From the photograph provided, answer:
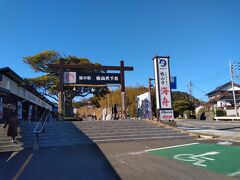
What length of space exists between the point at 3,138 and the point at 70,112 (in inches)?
629

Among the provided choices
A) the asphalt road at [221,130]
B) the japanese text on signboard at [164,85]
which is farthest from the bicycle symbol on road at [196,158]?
the japanese text on signboard at [164,85]

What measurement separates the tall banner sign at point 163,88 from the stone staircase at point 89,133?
154cm

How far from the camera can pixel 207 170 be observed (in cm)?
691

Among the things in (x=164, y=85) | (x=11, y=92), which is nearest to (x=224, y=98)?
(x=164, y=85)

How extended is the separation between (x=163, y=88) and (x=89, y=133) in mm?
6707

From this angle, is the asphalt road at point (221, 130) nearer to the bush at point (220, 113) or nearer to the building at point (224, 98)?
the bush at point (220, 113)

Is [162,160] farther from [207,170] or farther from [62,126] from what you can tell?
[62,126]

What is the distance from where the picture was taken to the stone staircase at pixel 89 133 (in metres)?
13.7

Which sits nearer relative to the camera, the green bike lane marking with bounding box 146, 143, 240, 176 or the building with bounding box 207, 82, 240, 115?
the green bike lane marking with bounding box 146, 143, 240, 176

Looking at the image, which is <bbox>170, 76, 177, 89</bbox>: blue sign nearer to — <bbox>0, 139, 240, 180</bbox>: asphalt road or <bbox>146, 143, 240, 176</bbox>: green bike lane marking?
<bbox>146, 143, 240, 176</bbox>: green bike lane marking

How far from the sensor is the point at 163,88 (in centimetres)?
1941

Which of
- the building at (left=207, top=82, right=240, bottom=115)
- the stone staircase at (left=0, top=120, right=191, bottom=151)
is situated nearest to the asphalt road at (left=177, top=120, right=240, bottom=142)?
the stone staircase at (left=0, top=120, right=191, bottom=151)

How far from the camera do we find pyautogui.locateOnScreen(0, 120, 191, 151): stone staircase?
13656mm

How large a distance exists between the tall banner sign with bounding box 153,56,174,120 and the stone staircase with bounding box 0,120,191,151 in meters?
1.54
